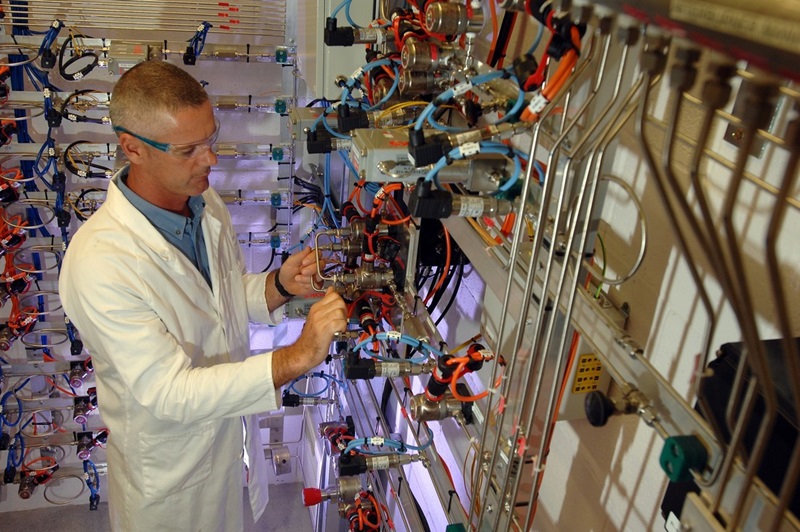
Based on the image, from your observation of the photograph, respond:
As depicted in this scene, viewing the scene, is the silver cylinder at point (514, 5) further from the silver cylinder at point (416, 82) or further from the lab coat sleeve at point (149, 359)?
the lab coat sleeve at point (149, 359)

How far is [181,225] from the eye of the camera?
184 centimetres

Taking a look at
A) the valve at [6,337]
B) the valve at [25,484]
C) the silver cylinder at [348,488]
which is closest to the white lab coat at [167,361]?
the silver cylinder at [348,488]

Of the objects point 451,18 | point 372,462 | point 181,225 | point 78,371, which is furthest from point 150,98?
point 78,371

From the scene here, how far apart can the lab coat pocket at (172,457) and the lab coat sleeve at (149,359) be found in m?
0.25

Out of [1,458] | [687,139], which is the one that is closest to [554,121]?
[687,139]

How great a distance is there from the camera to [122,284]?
1585 mm

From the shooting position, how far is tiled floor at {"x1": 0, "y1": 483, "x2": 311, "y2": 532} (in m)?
3.40

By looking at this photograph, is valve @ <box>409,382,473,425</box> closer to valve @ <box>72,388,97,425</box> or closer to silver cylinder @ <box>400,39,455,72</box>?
silver cylinder @ <box>400,39,455,72</box>

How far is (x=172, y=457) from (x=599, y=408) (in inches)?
54.2

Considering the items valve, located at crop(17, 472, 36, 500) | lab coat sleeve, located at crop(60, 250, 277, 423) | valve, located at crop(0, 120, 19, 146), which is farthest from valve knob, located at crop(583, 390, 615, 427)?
valve, located at crop(17, 472, 36, 500)

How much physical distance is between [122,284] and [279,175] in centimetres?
169

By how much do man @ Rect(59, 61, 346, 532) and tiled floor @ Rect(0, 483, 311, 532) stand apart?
134cm

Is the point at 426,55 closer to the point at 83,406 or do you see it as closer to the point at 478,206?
the point at 478,206

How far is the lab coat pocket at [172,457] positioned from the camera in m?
1.86
